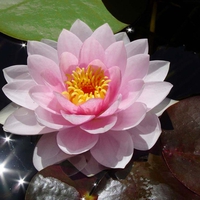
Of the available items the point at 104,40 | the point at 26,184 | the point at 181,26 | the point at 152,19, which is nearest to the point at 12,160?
the point at 26,184

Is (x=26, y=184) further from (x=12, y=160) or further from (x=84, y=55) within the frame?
(x=84, y=55)

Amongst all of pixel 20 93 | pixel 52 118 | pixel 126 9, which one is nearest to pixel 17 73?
pixel 20 93

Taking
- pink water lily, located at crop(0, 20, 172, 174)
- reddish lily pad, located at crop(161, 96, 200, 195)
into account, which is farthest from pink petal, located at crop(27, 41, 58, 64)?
reddish lily pad, located at crop(161, 96, 200, 195)

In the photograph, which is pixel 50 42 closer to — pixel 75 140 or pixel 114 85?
pixel 114 85

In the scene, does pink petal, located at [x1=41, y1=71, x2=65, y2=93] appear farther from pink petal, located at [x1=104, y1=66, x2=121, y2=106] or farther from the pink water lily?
pink petal, located at [x1=104, y1=66, x2=121, y2=106]

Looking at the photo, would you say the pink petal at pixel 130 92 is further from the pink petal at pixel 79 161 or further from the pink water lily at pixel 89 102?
the pink petal at pixel 79 161

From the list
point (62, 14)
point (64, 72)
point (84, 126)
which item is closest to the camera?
point (84, 126)
